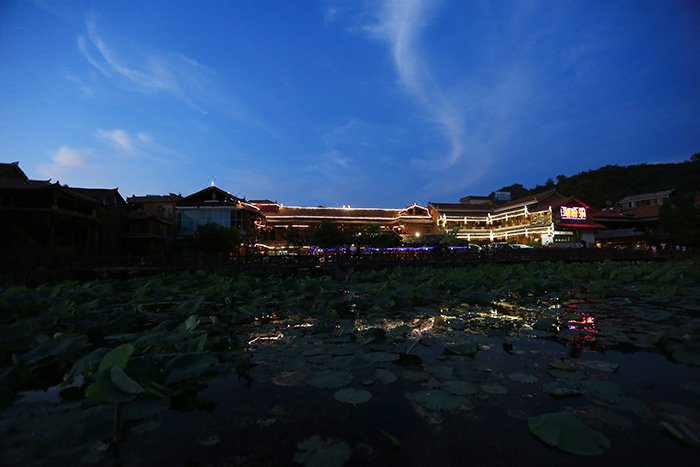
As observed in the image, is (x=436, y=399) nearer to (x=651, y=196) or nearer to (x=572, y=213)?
(x=572, y=213)

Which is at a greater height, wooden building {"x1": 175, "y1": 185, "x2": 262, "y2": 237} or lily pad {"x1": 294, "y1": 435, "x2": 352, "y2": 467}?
wooden building {"x1": 175, "y1": 185, "x2": 262, "y2": 237}

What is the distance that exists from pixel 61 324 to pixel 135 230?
26.7m

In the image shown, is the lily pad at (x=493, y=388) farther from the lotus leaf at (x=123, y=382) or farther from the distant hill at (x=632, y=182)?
the distant hill at (x=632, y=182)

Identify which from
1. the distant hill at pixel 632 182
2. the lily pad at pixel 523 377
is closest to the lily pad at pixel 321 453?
the lily pad at pixel 523 377

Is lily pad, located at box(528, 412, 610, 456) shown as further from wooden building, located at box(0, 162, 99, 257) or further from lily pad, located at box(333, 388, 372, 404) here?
wooden building, located at box(0, 162, 99, 257)

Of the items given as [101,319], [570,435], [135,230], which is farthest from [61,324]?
[135,230]

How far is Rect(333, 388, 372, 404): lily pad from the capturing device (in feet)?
8.27

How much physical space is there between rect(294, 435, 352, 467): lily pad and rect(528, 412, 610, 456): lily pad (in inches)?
44.5

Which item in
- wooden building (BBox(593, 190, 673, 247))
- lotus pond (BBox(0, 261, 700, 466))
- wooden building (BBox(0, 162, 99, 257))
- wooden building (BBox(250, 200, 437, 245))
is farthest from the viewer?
wooden building (BBox(250, 200, 437, 245))

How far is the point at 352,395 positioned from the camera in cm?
259

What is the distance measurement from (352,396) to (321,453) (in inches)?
26.7

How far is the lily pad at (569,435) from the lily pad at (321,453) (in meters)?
1.13

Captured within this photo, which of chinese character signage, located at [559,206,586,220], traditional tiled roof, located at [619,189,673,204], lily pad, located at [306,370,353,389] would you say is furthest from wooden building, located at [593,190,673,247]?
lily pad, located at [306,370,353,389]

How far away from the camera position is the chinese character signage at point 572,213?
121 feet
